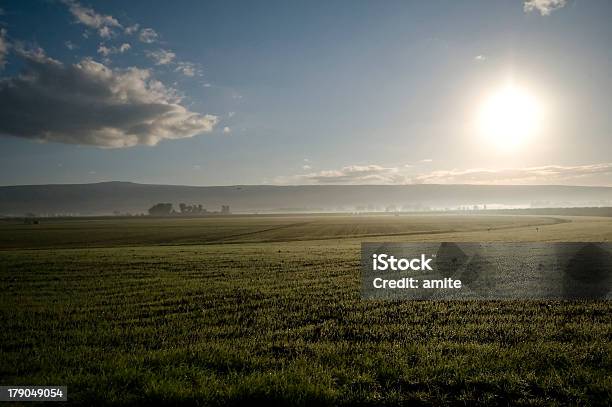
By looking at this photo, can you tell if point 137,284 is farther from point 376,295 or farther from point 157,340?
point 376,295

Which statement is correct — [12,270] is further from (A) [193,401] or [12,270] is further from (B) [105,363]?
(A) [193,401]

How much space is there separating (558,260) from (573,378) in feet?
67.4

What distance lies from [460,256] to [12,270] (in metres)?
31.3

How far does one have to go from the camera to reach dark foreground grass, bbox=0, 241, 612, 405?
652 centimetres

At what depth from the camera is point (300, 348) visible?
8.66 meters

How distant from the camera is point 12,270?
23281 millimetres

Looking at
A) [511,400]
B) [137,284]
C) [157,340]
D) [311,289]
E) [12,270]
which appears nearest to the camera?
[511,400]

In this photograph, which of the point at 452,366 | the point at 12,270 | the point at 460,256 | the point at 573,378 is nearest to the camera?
the point at 573,378

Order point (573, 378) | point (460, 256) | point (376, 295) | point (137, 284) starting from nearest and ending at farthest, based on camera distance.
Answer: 1. point (573, 378)
2. point (376, 295)
3. point (137, 284)
4. point (460, 256)

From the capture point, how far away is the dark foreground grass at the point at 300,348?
6.52m

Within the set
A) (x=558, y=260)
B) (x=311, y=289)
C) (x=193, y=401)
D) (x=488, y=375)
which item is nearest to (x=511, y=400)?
(x=488, y=375)

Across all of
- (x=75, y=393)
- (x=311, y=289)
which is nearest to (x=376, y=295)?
(x=311, y=289)

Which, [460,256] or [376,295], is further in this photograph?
[460,256]

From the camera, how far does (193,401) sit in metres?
6.28
